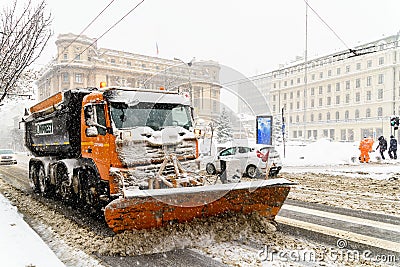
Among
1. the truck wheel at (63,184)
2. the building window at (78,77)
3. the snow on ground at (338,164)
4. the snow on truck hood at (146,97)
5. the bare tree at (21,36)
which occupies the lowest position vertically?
the snow on ground at (338,164)

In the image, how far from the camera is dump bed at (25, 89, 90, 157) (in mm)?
8422

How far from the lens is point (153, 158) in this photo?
6652 millimetres

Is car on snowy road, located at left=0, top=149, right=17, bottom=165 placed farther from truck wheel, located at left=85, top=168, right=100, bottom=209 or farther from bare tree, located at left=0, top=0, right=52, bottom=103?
truck wheel, located at left=85, top=168, right=100, bottom=209

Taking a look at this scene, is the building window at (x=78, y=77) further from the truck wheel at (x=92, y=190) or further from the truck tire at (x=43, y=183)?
the truck wheel at (x=92, y=190)

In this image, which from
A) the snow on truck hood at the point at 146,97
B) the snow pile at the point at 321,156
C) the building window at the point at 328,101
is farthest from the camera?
the building window at the point at 328,101

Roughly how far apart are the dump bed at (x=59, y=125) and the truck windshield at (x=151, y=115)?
1.82m

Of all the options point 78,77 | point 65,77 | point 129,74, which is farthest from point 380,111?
point 65,77

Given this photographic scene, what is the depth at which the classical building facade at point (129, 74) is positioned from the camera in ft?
26.2

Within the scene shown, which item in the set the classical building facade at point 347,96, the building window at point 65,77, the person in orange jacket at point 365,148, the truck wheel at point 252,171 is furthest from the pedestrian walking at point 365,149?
the building window at point 65,77

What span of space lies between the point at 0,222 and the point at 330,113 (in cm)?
7769

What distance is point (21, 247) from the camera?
18.4ft

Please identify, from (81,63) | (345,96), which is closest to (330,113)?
(345,96)

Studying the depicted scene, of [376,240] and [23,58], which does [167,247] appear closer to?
[376,240]

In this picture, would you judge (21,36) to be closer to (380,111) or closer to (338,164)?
(338,164)
